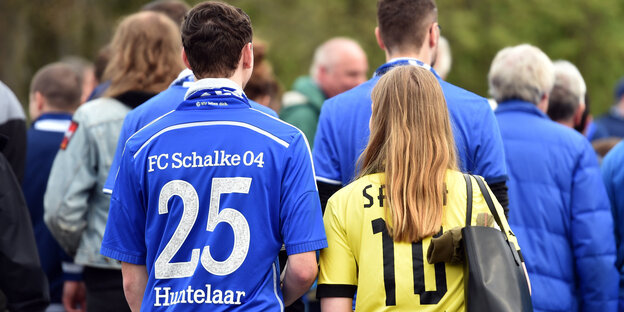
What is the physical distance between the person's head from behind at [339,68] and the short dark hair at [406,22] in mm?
3807

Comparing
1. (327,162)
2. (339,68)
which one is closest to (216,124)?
(327,162)

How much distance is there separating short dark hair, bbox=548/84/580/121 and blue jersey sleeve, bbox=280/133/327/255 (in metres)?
3.11

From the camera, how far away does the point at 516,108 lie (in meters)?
5.12

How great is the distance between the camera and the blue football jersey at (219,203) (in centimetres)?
314

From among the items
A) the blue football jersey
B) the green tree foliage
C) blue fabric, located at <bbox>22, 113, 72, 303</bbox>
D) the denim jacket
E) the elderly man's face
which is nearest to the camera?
the blue football jersey

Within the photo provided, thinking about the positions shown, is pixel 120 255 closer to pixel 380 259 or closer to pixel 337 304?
pixel 337 304

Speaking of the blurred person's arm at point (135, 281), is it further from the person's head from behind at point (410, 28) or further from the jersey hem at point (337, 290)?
the person's head from behind at point (410, 28)

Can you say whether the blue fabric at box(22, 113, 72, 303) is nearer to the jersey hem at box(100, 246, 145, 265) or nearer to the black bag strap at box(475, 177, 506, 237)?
the jersey hem at box(100, 246, 145, 265)

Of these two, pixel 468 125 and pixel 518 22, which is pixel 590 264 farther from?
pixel 518 22

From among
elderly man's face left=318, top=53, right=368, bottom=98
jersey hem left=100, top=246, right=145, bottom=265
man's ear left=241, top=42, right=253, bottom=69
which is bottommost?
jersey hem left=100, top=246, right=145, bottom=265

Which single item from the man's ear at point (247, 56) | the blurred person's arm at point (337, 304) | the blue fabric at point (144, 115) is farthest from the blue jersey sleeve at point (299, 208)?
the blue fabric at point (144, 115)

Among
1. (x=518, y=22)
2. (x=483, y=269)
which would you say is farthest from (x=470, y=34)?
(x=483, y=269)

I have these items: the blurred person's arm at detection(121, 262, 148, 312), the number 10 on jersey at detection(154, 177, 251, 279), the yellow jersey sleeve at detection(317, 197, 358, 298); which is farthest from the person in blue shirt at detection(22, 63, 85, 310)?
the yellow jersey sleeve at detection(317, 197, 358, 298)

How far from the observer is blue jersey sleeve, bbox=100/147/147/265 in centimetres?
329
